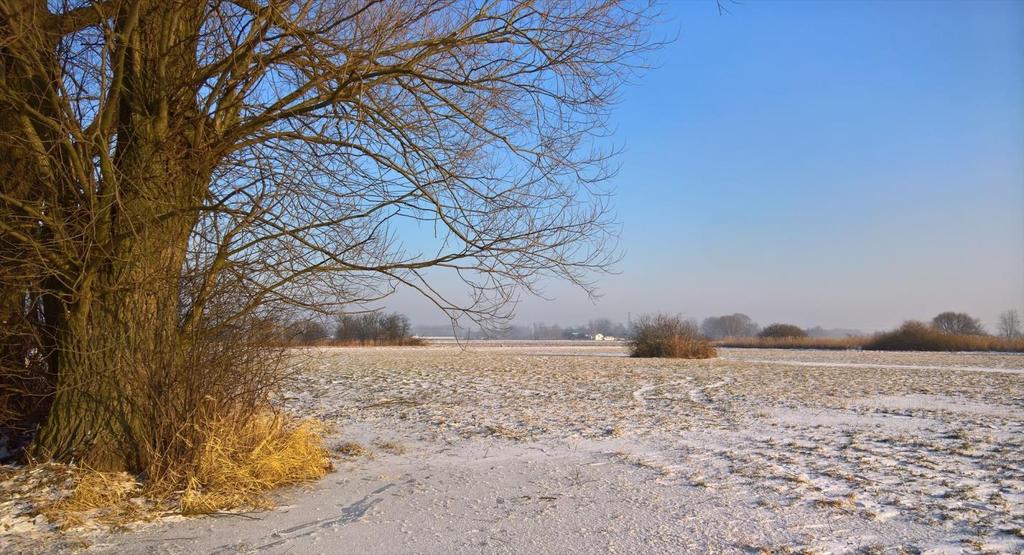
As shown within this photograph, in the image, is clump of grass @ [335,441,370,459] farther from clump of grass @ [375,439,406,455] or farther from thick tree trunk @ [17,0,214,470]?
thick tree trunk @ [17,0,214,470]

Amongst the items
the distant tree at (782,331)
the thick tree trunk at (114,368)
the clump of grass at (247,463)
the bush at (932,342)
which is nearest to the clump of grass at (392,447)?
the clump of grass at (247,463)

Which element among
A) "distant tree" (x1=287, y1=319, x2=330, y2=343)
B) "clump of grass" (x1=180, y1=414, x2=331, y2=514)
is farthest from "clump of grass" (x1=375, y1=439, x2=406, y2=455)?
"distant tree" (x1=287, y1=319, x2=330, y2=343)

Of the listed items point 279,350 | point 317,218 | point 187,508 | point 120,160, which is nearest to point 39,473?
point 187,508

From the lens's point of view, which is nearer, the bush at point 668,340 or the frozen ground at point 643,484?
the frozen ground at point 643,484

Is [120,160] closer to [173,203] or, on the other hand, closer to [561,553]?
[173,203]

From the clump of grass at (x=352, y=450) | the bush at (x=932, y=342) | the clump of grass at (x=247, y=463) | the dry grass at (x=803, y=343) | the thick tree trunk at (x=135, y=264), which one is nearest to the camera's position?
the clump of grass at (x=247, y=463)

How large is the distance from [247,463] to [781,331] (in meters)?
74.5

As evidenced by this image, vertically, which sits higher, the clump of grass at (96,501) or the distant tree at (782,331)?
the distant tree at (782,331)

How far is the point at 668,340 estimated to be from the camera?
32062 millimetres

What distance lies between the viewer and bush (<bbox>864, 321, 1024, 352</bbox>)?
1938 inches

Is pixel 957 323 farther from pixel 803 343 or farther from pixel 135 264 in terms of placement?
pixel 135 264

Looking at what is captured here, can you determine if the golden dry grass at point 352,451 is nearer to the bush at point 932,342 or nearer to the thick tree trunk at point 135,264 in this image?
the thick tree trunk at point 135,264

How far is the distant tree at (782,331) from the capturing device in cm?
7126

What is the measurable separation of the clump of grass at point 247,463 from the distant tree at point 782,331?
236 feet
